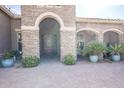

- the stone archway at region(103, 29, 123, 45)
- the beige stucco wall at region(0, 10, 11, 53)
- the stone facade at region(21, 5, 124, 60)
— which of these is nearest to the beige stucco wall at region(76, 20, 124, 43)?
the stone archway at region(103, 29, 123, 45)

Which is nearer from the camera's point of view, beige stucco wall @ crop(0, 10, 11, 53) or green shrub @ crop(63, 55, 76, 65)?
green shrub @ crop(63, 55, 76, 65)

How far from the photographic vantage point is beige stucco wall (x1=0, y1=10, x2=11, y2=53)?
40.8 feet

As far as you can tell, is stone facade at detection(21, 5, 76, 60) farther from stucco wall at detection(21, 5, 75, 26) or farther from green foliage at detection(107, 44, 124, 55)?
green foliage at detection(107, 44, 124, 55)

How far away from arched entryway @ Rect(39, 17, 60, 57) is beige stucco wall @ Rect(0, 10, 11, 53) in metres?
3.17

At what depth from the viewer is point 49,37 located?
16312 mm

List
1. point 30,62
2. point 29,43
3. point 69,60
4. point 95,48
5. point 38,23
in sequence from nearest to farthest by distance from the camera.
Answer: point 30,62 < point 69,60 < point 29,43 < point 38,23 < point 95,48

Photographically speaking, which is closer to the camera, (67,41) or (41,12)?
(41,12)

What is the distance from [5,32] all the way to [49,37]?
471 cm

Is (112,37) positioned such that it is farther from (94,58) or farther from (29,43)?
(29,43)

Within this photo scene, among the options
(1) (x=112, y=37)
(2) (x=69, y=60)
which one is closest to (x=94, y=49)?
(2) (x=69, y=60)

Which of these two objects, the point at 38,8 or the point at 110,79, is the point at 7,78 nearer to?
the point at 110,79

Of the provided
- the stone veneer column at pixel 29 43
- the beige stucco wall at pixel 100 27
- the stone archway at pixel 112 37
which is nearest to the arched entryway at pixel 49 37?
the beige stucco wall at pixel 100 27

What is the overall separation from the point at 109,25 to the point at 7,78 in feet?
32.1

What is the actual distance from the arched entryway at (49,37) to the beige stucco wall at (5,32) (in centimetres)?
317
